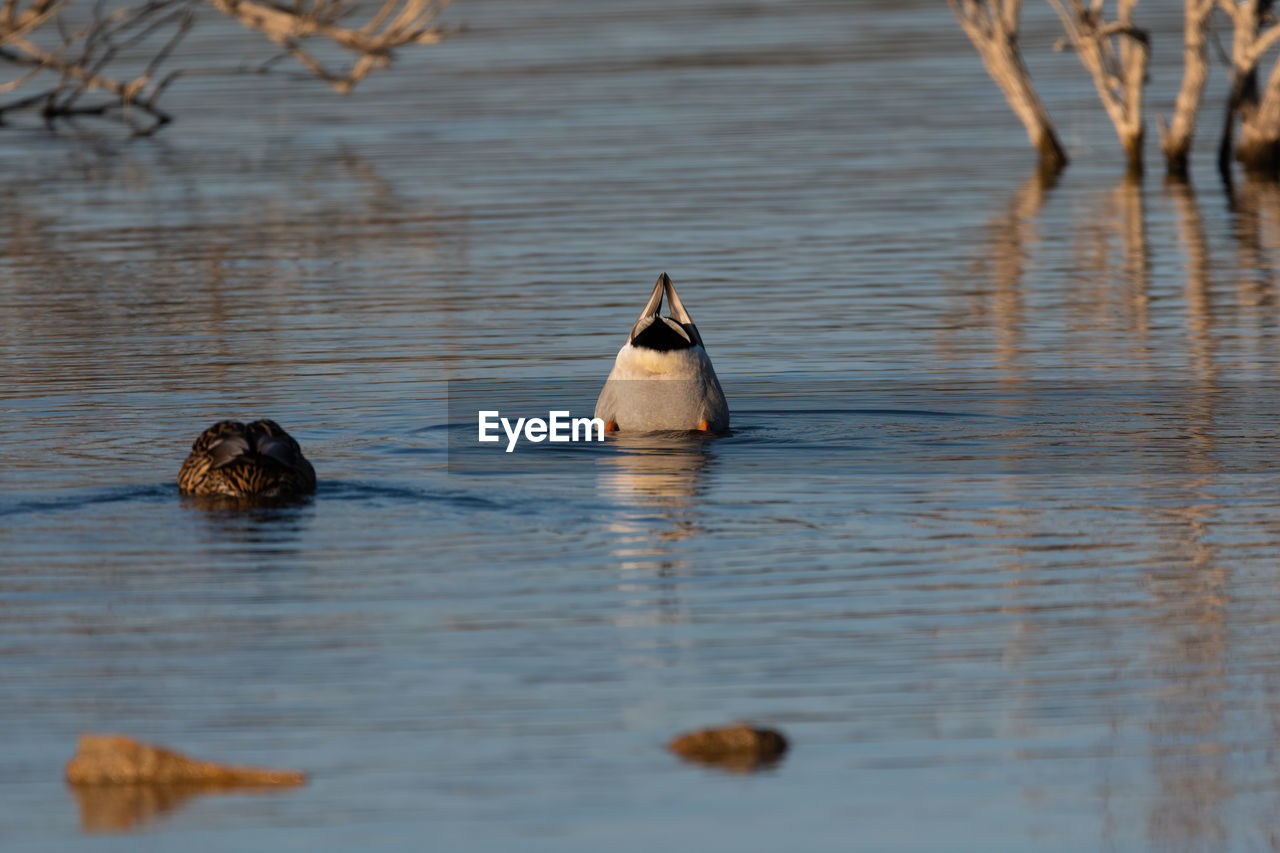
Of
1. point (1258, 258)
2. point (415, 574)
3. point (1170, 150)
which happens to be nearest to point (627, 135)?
point (1170, 150)

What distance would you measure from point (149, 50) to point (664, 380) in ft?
124

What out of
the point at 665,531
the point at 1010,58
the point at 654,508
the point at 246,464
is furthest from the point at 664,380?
the point at 1010,58

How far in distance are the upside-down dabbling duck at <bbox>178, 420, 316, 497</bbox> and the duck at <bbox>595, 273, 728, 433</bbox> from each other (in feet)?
7.12

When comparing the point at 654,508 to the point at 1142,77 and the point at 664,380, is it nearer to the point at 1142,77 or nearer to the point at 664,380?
the point at 664,380

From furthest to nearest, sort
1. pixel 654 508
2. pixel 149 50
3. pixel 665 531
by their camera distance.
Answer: pixel 149 50, pixel 654 508, pixel 665 531

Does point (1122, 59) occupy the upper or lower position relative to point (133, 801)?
upper

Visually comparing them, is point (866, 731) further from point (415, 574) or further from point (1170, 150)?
point (1170, 150)

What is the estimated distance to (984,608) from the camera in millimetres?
8539

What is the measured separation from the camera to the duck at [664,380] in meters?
12.1

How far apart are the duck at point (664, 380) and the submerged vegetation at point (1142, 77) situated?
13978 mm

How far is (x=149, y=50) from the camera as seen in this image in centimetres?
4762

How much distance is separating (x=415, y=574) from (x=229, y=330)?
7.83 meters

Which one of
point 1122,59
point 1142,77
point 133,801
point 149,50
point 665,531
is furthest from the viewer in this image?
point 149,50

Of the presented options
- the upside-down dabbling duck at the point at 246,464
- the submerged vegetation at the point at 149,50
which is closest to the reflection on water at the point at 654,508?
the upside-down dabbling duck at the point at 246,464
